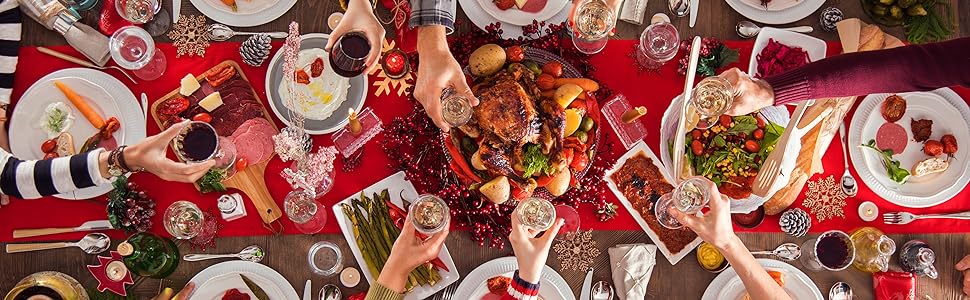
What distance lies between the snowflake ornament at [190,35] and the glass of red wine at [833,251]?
7.21 feet

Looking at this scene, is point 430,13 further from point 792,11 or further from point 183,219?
point 792,11

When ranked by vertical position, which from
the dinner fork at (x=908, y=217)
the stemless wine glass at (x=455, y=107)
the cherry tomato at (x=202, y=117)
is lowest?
the dinner fork at (x=908, y=217)

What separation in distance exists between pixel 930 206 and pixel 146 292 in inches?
107

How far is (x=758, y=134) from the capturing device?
2365mm

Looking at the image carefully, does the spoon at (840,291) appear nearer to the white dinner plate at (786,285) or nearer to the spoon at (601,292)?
the white dinner plate at (786,285)

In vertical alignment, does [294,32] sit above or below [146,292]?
above

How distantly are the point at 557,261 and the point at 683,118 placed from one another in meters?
0.65

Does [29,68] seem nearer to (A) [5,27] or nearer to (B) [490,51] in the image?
(A) [5,27]

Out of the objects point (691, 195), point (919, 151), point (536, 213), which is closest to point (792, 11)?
point (919, 151)

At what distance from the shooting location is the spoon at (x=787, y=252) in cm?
243

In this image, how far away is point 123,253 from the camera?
2258 mm

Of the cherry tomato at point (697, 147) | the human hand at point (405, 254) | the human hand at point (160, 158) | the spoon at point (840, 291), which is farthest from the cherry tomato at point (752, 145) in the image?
the human hand at point (160, 158)

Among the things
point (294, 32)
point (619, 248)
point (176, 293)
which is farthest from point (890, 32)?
point (176, 293)

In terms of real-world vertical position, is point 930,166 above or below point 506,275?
above
